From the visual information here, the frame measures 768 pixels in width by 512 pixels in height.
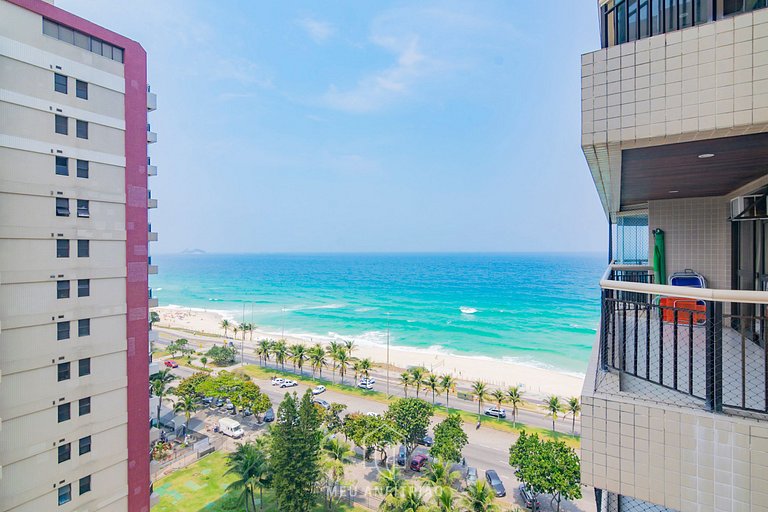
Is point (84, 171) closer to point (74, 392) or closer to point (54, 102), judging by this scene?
point (54, 102)

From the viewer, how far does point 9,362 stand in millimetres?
8477

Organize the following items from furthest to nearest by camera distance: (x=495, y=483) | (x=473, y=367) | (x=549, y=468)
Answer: (x=473, y=367)
(x=495, y=483)
(x=549, y=468)

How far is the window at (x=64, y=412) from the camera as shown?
365 inches

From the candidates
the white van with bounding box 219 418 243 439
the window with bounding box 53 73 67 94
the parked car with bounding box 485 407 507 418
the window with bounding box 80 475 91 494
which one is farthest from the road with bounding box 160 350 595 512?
the window with bounding box 53 73 67 94

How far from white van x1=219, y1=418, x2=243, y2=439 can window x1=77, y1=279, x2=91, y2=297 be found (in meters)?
15.2

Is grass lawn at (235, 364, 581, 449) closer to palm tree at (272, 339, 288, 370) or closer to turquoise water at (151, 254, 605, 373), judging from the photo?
palm tree at (272, 339, 288, 370)

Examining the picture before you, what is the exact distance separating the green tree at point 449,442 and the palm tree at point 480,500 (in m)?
3.69

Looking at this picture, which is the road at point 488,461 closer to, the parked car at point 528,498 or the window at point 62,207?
the parked car at point 528,498

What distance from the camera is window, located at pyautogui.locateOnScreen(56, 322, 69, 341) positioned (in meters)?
9.29

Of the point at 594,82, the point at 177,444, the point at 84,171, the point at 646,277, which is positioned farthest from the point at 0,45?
the point at 177,444

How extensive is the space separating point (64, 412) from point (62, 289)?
313cm

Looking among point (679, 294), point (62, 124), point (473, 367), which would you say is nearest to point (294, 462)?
point (62, 124)

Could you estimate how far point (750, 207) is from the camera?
6.30 metres

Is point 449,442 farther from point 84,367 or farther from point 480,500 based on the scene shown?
point 84,367
